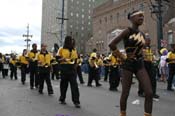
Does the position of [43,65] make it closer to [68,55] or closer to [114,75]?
[68,55]

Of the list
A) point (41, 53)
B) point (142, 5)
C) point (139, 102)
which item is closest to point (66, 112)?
point (139, 102)

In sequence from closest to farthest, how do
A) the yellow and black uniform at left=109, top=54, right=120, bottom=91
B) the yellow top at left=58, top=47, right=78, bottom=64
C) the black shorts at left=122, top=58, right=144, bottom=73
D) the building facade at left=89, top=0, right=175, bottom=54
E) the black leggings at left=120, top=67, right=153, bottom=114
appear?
the black leggings at left=120, top=67, right=153, bottom=114, the black shorts at left=122, top=58, right=144, bottom=73, the yellow top at left=58, top=47, right=78, bottom=64, the yellow and black uniform at left=109, top=54, right=120, bottom=91, the building facade at left=89, top=0, right=175, bottom=54

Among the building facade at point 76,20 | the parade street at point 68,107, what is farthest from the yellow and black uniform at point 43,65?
the building facade at point 76,20

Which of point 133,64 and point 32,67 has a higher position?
point 133,64

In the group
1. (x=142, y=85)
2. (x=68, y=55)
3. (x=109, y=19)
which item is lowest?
(x=142, y=85)

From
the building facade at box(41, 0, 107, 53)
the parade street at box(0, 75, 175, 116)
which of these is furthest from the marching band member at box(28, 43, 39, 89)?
the building facade at box(41, 0, 107, 53)

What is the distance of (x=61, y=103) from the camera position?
36.6 ft

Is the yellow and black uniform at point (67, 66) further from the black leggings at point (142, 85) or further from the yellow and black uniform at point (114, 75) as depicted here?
the yellow and black uniform at point (114, 75)

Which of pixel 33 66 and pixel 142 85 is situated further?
pixel 33 66

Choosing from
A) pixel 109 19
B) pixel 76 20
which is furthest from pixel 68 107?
pixel 76 20

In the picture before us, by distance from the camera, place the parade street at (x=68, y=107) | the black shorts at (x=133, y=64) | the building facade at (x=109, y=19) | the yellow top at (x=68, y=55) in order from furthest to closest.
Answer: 1. the building facade at (x=109, y=19)
2. the yellow top at (x=68, y=55)
3. the parade street at (x=68, y=107)
4. the black shorts at (x=133, y=64)

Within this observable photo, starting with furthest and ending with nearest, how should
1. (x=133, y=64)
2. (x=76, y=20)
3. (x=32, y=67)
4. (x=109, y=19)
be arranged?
(x=76, y=20) < (x=109, y=19) < (x=32, y=67) < (x=133, y=64)

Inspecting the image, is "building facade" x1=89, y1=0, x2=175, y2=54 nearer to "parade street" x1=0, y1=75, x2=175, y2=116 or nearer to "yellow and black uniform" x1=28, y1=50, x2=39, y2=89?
"yellow and black uniform" x1=28, y1=50, x2=39, y2=89

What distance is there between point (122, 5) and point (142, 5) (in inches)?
486
